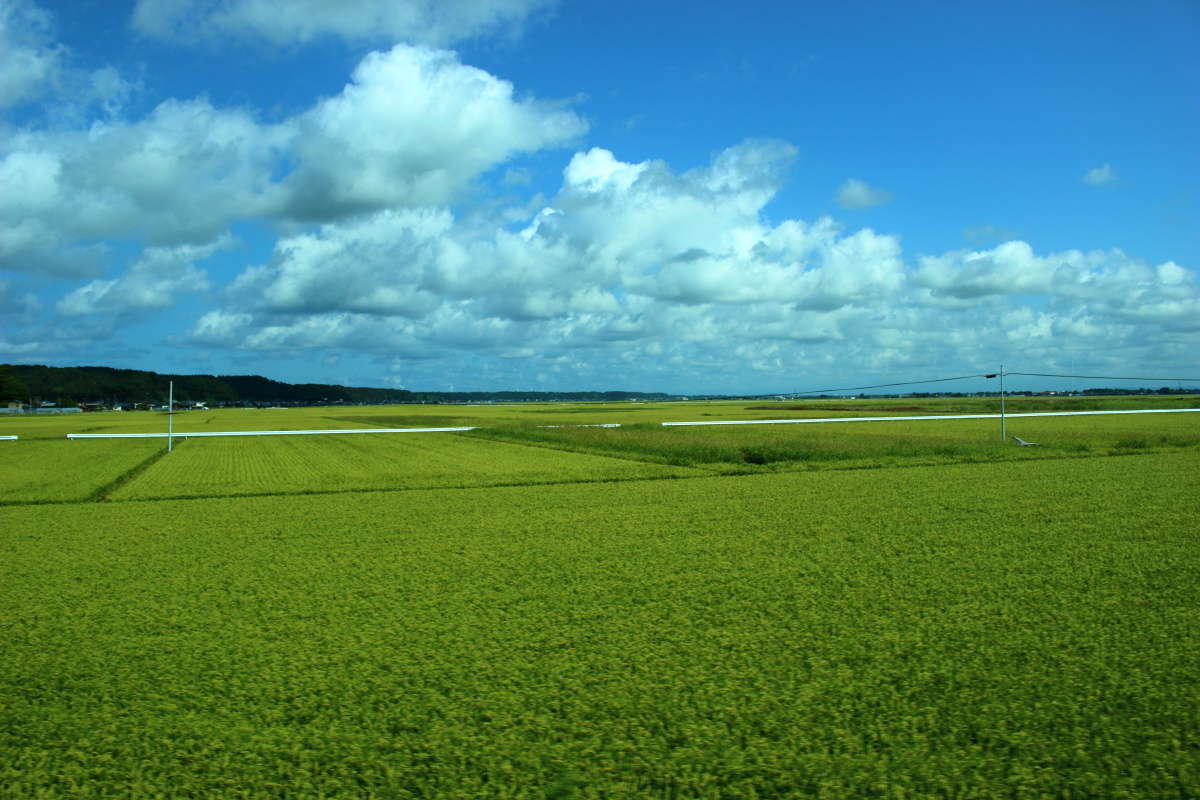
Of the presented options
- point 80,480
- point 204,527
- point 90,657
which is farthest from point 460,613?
point 80,480

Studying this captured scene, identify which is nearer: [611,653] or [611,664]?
[611,664]

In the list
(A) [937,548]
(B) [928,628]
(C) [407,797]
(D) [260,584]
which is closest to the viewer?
(C) [407,797]

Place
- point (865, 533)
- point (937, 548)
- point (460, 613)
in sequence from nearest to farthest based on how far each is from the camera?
point (460, 613)
point (937, 548)
point (865, 533)

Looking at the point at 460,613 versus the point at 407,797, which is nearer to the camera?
the point at 407,797

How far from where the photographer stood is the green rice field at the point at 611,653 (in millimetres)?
3326

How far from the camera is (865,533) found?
9109 millimetres

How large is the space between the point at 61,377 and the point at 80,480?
165m

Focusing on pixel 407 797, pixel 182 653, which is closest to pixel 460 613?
pixel 182 653

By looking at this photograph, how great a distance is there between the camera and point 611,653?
15.7 ft

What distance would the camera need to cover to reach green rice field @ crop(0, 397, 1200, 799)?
3.33m

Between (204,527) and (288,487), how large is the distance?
18.7 ft

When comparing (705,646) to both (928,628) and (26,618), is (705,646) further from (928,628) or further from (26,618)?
(26,618)

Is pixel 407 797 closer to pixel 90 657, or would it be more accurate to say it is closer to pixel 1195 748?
pixel 90 657

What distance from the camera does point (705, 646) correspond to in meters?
4.88
